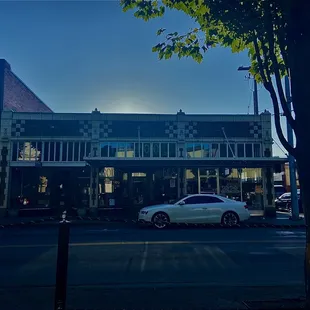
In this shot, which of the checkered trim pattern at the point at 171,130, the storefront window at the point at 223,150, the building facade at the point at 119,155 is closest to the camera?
the building facade at the point at 119,155

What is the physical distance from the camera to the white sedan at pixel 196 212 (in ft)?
47.3

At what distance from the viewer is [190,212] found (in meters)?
14.7

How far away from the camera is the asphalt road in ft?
17.5

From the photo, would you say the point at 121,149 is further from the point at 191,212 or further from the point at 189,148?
the point at 191,212

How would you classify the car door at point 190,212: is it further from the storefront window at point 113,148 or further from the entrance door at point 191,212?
the storefront window at point 113,148

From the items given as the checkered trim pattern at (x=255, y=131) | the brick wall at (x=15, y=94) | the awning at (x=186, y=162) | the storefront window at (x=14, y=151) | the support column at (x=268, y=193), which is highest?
the brick wall at (x=15, y=94)

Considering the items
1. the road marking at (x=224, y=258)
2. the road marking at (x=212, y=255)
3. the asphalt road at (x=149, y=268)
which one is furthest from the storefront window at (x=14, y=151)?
the road marking at (x=224, y=258)

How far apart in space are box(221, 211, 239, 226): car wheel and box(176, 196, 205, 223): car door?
41.8 inches

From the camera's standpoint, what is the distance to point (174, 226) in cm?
1496

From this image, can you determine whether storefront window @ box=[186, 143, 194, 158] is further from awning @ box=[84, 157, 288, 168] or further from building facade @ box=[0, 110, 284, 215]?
awning @ box=[84, 157, 288, 168]

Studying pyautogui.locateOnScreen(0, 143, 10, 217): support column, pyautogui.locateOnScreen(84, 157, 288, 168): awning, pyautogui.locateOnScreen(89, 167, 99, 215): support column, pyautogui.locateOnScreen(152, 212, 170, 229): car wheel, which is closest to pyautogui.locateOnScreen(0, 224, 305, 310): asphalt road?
pyautogui.locateOnScreen(152, 212, 170, 229): car wheel

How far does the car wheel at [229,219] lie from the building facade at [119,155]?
4958 millimetres

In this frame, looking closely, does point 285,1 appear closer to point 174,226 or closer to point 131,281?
point 131,281

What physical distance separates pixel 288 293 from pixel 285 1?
4.36m
